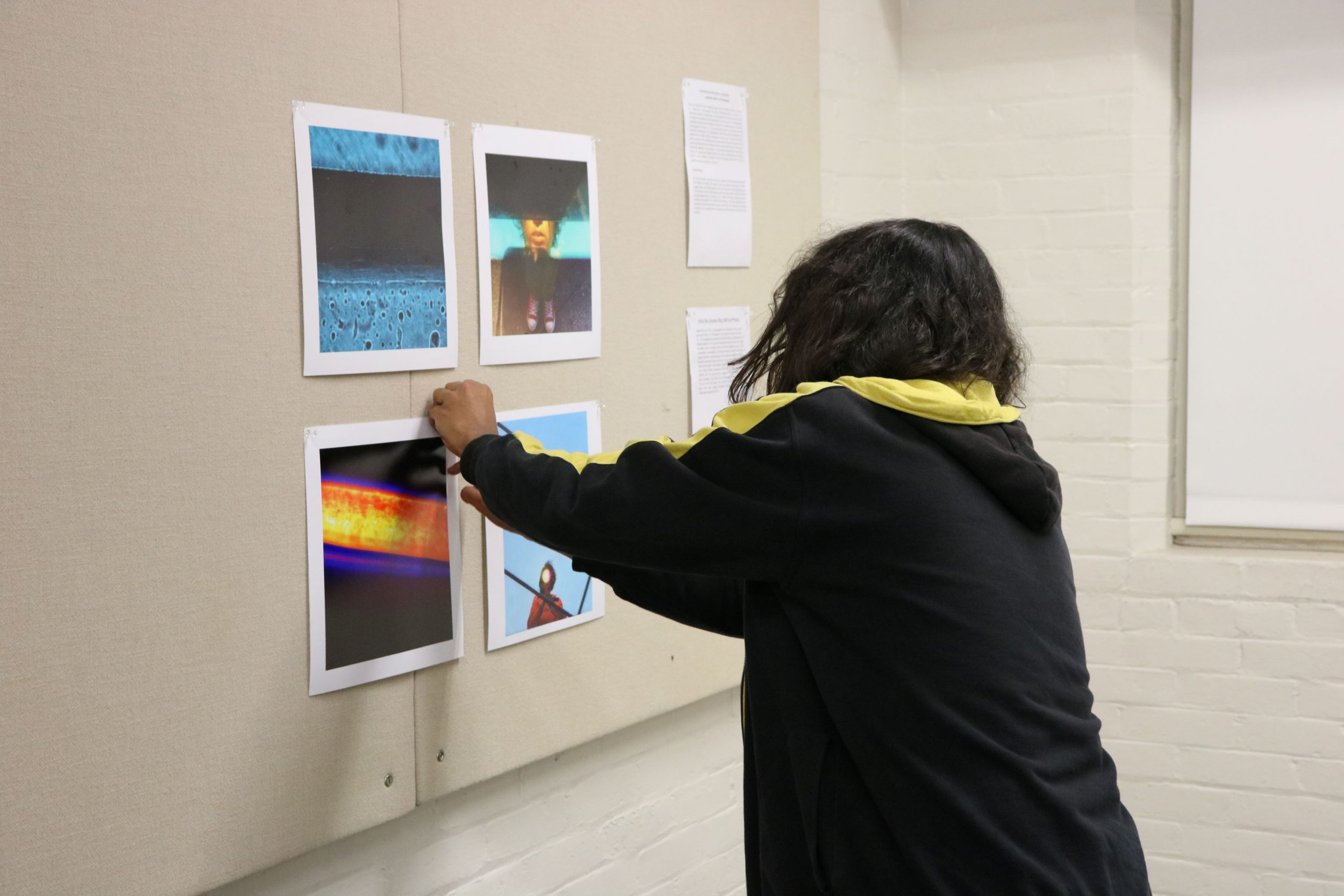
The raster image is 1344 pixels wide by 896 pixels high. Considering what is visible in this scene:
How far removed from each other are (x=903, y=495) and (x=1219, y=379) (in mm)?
1772

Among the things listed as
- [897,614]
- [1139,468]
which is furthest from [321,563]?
[1139,468]

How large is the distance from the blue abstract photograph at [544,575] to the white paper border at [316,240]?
198 mm

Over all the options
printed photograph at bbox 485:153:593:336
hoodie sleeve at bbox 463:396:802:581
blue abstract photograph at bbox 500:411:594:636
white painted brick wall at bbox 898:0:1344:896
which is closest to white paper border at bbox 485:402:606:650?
blue abstract photograph at bbox 500:411:594:636

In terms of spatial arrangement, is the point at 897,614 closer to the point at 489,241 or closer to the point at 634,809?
the point at 489,241

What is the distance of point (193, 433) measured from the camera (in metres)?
1.35

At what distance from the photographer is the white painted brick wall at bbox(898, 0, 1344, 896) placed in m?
2.55

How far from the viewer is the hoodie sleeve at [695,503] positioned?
1.23 m

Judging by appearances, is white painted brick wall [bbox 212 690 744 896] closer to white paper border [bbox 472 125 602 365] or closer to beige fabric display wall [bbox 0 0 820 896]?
beige fabric display wall [bbox 0 0 820 896]

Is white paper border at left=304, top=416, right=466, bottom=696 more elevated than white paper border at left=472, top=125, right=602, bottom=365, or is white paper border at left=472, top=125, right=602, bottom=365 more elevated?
white paper border at left=472, top=125, right=602, bottom=365

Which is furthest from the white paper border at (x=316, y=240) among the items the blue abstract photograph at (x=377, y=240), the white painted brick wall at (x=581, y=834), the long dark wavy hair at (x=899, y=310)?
the white painted brick wall at (x=581, y=834)

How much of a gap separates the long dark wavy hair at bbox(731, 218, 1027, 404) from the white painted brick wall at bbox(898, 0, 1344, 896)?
4.52 ft

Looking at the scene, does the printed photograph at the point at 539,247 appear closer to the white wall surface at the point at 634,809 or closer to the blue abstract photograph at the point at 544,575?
the blue abstract photograph at the point at 544,575

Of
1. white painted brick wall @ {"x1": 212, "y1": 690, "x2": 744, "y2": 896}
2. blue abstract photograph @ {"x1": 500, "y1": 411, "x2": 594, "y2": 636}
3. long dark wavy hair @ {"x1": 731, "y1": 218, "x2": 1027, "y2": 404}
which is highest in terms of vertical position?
long dark wavy hair @ {"x1": 731, "y1": 218, "x2": 1027, "y2": 404}

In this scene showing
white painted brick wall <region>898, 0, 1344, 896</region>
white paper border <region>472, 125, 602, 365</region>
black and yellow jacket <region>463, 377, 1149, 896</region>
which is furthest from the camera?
white painted brick wall <region>898, 0, 1344, 896</region>
